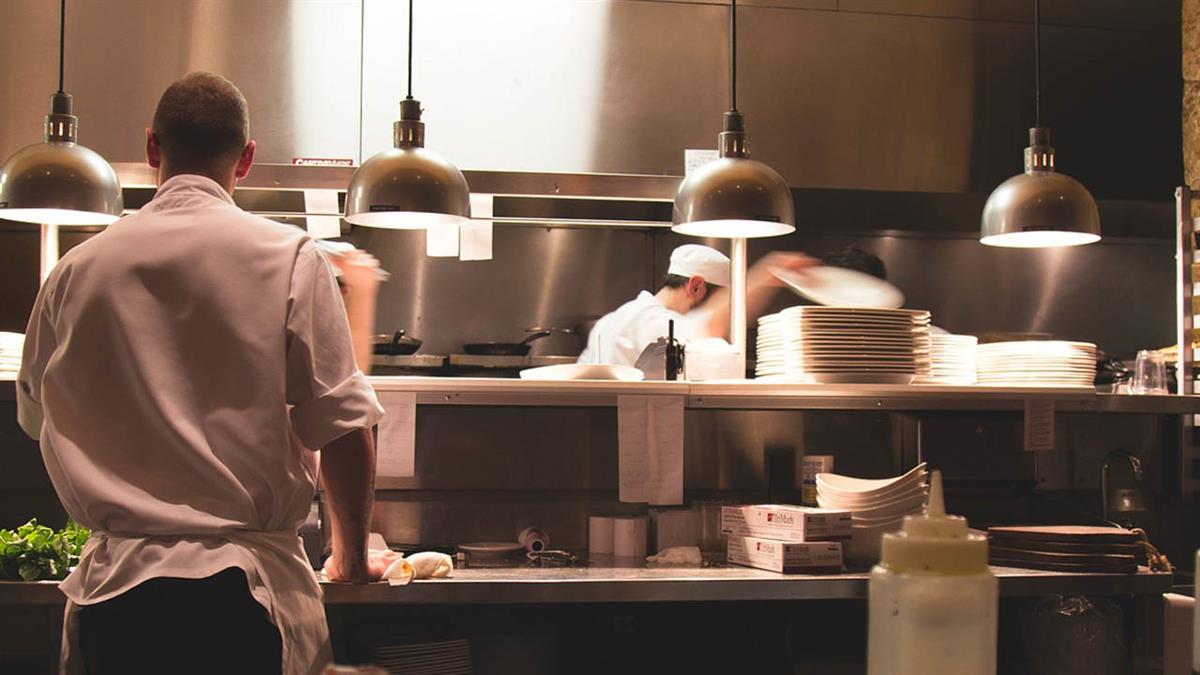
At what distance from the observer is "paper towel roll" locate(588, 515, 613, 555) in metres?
3.28

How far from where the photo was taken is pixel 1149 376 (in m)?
4.06


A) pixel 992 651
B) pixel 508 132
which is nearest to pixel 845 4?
pixel 508 132

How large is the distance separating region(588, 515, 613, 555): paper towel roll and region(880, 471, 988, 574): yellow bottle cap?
245cm

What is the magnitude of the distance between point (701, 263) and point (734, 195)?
2063mm

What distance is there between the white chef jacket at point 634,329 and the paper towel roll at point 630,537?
188 cm

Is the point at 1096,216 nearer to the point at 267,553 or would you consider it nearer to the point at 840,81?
the point at 840,81

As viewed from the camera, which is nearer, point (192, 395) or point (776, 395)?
point (192, 395)

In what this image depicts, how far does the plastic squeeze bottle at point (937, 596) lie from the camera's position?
2.82 feet

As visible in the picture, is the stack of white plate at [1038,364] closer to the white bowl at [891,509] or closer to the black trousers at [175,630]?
the white bowl at [891,509]

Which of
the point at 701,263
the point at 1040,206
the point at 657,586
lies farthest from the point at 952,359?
the point at 701,263

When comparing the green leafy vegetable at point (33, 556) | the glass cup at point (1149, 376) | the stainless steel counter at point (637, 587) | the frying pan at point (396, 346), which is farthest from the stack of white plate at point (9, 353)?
the glass cup at point (1149, 376)

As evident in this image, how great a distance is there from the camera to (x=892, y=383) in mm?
3420

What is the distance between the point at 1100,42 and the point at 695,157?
1897mm

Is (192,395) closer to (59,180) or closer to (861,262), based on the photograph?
(59,180)
